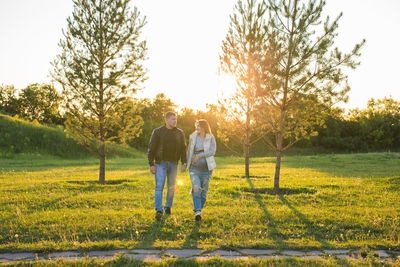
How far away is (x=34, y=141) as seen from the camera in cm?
3122

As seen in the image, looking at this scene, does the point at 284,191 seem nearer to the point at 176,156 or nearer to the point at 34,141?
the point at 176,156

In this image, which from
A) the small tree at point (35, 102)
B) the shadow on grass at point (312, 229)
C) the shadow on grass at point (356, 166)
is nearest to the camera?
the shadow on grass at point (312, 229)

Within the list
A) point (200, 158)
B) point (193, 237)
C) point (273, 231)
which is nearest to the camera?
point (193, 237)

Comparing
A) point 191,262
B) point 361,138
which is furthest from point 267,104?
point 361,138

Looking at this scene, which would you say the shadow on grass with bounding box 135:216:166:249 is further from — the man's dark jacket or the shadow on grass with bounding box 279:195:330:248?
the shadow on grass with bounding box 279:195:330:248

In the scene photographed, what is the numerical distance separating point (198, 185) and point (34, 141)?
97.7 feet

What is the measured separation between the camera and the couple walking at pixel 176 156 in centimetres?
684

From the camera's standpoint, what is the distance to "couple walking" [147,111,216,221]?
6.84m

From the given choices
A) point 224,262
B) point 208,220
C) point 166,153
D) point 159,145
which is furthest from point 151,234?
point 159,145

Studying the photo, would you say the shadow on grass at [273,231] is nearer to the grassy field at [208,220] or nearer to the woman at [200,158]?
the grassy field at [208,220]

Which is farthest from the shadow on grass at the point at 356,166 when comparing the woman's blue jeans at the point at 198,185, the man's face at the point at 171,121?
the man's face at the point at 171,121

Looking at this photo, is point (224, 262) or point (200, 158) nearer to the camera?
point (224, 262)

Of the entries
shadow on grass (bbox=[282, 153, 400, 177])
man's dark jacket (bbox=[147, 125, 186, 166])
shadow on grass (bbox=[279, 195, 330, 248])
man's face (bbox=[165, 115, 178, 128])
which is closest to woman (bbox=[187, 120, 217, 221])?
man's dark jacket (bbox=[147, 125, 186, 166])

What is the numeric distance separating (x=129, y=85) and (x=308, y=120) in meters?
6.97
